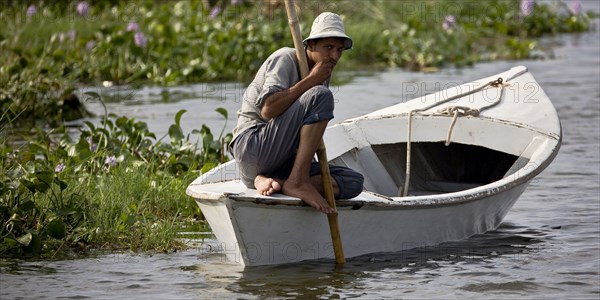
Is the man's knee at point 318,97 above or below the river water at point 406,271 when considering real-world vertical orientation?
above

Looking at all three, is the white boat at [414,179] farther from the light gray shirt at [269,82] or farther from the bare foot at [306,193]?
the light gray shirt at [269,82]

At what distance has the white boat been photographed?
6168mm

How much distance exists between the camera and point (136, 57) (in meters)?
14.5

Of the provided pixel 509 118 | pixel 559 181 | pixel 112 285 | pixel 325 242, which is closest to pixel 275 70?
pixel 325 242

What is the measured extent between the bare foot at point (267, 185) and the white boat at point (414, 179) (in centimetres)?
7

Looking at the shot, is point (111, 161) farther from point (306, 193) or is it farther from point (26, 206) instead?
point (306, 193)

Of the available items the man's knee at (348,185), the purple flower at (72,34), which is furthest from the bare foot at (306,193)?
the purple flower at (72,34)

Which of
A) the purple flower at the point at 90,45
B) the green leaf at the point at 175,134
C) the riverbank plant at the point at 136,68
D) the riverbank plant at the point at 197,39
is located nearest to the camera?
the riverbank plant at the point at 136,68

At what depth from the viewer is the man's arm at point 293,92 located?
603cm

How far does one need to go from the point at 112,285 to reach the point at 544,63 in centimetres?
1141

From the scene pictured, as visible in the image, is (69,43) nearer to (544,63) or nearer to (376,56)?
(376,56)

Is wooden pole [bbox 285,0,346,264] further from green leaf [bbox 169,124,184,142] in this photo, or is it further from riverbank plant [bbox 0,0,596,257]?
green leaf [bbox 169,124,184,142]

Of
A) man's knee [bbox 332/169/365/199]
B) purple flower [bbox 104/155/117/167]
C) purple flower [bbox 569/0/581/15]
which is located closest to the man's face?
man's knee [bbox 332/169/365/199]

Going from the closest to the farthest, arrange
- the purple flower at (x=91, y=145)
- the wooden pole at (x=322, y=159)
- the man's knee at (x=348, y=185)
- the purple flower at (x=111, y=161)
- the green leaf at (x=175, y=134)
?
the wooden pole at (x=322, y=159), the man's knee at (x=348, y=185), the purple flower at (x=111, y=161), the purple flower at (x=91, y=145), the green leaf at (x=175, y=134)
